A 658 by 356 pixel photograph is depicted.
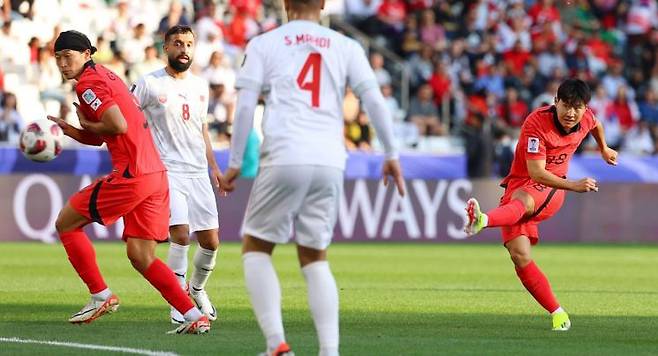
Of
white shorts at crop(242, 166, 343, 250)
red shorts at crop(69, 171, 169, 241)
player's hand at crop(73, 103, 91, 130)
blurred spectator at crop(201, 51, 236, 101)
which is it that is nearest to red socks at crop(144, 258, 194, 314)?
red shorts at crop(69, 171, 169, 241)

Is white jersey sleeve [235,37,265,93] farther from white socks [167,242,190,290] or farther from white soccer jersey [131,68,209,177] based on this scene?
Result: white socks [167,242,190,290]

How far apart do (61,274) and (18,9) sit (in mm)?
10399

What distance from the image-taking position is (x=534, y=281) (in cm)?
1153

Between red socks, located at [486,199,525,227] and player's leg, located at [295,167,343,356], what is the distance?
134 inches

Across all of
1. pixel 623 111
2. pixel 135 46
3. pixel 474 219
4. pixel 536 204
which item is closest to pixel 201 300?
pixel 474 219

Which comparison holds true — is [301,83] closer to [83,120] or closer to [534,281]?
[83,120]

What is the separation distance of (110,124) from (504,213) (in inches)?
131

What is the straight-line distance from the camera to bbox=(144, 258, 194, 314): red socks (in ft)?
33.9

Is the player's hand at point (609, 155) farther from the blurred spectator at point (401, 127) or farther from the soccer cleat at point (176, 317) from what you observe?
the blurred spectator at point (401, 127)

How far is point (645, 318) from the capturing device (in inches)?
488

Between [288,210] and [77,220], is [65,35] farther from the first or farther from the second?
[288,210]

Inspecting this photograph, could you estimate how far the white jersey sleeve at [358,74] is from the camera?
8266 millimetres

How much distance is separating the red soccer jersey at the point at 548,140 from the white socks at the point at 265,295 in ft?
12.6

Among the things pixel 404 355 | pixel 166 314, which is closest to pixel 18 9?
pixel 166 314
